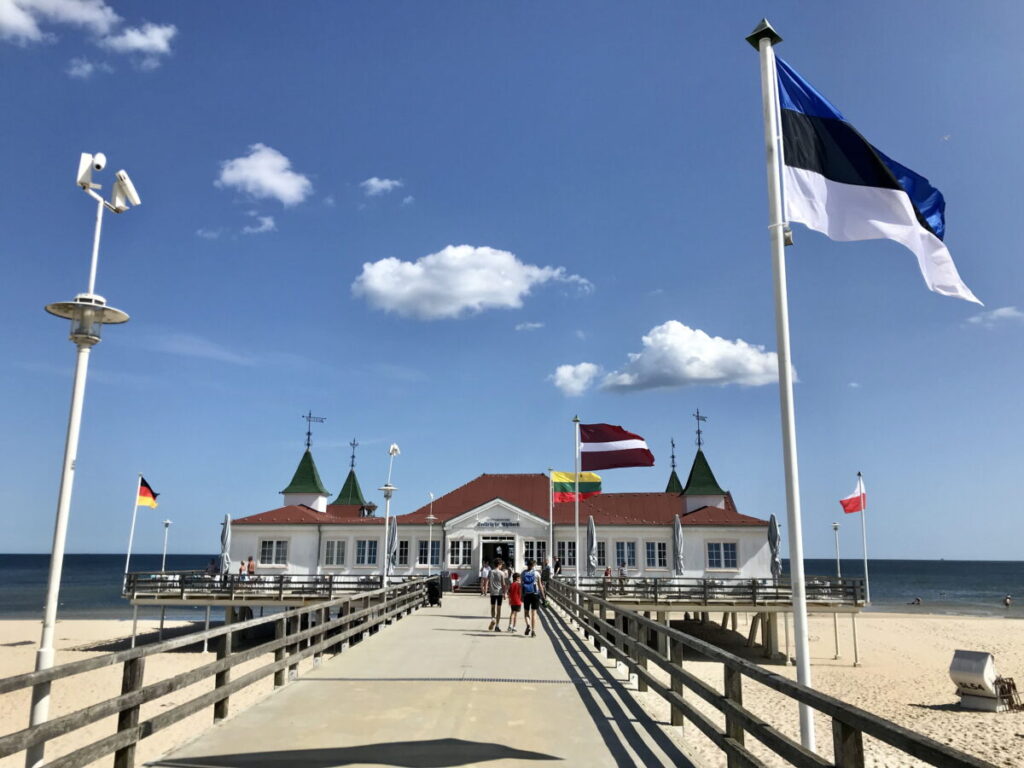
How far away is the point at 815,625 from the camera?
4866 centimetres

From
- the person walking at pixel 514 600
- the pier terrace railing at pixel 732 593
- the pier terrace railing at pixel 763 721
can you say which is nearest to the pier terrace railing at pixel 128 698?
the pier terrace railing at pixel 763 721

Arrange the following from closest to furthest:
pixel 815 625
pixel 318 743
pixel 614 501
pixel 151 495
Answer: pixel 318 743 → pixel 151 495 → pixel 614 501 → pixel 815 625

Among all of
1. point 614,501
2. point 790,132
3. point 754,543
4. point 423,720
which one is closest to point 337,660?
point 423,720

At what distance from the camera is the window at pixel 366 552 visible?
37.0m

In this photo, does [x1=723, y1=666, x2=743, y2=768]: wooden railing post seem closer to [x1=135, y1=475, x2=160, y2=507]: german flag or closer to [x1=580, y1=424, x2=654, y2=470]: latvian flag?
[x1=580, y1=424, x2=654, y2=470]: latvian flag

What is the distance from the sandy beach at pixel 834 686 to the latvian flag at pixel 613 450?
735 centimetres

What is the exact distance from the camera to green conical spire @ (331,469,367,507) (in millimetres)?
47844

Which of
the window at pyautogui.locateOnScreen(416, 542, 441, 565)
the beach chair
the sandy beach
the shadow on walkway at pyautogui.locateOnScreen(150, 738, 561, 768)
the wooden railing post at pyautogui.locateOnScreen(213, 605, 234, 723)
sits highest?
the window at pyautogui.locateOnScreen(416, 542, 441, 565)

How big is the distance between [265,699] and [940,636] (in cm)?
4717

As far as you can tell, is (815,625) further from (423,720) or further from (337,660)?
(423,720)

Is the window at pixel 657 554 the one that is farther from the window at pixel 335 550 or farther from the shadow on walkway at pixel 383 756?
the shadow on walkway at pixel 383 756

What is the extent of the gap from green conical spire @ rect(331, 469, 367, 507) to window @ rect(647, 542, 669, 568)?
1958 centimetres

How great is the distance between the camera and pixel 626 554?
3628cm

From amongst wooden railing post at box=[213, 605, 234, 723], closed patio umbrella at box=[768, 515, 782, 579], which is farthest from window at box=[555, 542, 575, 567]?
wooden railing post at box=[213, 605, 234, 723]
